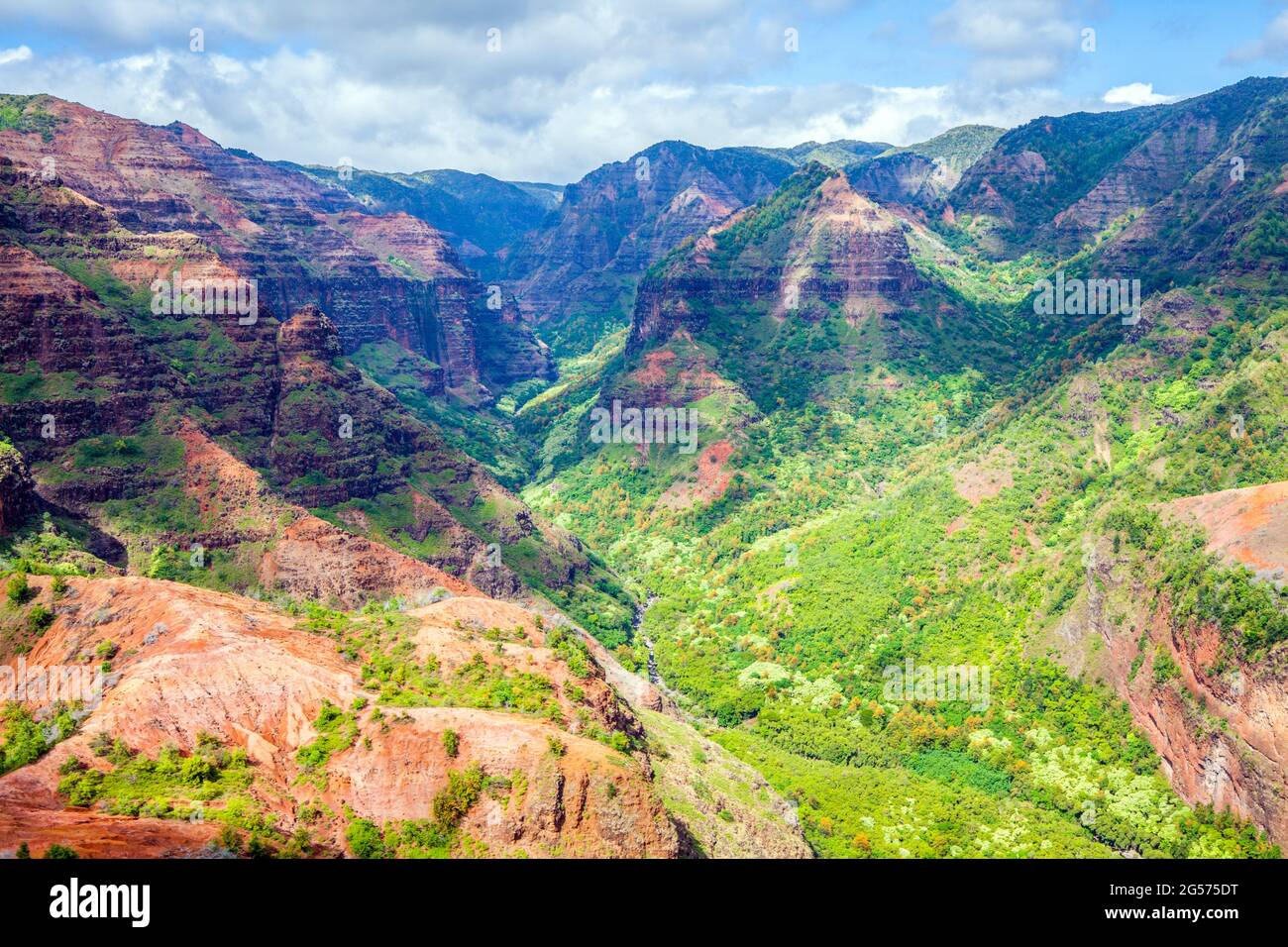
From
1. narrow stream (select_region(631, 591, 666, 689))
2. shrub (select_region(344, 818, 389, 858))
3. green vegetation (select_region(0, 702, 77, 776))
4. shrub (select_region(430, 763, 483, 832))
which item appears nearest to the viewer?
green vegetation (select_region(0, 702, 77, 776))

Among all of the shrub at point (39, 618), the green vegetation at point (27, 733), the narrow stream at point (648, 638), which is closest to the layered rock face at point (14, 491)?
the shrub at point (39, 618)

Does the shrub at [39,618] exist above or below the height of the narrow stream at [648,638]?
above

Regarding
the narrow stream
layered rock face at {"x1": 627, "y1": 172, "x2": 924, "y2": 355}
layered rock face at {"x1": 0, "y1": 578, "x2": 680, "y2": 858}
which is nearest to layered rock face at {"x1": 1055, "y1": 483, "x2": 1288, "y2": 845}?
layered rock face at {"x1": 0, "y1": 578, "x2": 680, "y2": 858}

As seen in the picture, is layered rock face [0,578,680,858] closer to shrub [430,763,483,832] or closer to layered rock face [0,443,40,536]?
shrub [430,763,483,832]

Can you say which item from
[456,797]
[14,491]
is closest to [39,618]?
[14,491]

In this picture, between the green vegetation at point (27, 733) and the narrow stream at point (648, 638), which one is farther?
the narrow stream at point (648, 638)

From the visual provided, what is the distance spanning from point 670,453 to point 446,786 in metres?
121

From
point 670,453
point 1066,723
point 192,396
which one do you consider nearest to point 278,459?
point 192,396

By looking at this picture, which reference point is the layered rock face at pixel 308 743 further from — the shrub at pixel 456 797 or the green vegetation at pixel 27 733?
the green vegetation at pixel 27 733

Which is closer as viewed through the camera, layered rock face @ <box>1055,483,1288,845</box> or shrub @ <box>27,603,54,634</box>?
shrub @ <box>27,603,54,634</box>

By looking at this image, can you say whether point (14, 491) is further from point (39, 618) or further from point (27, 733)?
point (27, 733)

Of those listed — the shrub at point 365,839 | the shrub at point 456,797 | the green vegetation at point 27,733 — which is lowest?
the shrub at point 365,839

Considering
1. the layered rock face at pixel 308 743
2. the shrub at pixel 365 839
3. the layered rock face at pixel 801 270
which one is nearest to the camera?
the shrub at pixel 365 839

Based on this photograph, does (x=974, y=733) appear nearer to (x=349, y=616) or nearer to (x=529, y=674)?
(x=529, y=674)
